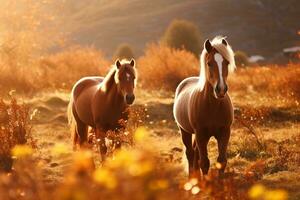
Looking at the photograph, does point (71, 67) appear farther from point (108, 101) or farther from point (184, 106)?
point (184, 106)

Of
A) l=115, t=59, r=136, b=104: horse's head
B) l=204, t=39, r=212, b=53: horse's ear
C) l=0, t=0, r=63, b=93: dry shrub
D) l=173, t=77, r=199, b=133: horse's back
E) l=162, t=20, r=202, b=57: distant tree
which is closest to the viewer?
l=204, t=39, r=212, b=53: horse's ear

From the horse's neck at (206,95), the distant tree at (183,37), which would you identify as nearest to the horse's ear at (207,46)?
the horse's neck at (206,95)

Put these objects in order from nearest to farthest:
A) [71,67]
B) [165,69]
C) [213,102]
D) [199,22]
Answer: [213,102] < [165,69] < [71,67] < [199,22]

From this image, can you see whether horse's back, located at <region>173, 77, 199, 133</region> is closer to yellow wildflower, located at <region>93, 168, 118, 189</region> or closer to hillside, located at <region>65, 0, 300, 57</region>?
yellow wildflower, located at <region>93, 168, 118, 189</region>

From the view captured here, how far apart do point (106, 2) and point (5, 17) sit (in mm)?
108622

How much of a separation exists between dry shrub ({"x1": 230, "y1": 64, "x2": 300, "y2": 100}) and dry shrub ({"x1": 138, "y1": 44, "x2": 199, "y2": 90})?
84.2 inches

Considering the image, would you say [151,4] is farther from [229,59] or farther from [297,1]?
[229,59]

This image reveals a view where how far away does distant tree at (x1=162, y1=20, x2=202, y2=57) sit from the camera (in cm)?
3794

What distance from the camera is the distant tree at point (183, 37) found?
37938mm

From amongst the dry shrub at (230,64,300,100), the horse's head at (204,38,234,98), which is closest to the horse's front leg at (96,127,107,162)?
the horse's head at (204,38,234,98)

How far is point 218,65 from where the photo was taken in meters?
6.45

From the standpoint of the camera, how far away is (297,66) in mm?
16453

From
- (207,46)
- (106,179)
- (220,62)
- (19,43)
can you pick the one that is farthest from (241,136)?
(19,43)

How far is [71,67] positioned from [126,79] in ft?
58.0
